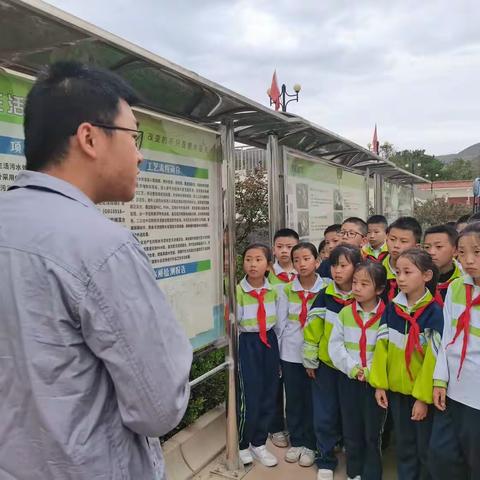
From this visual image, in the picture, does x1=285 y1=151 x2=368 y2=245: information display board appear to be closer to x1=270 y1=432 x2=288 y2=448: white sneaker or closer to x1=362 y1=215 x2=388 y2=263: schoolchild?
x1=362 y1=215 x2=388 y2=263: schoolchild

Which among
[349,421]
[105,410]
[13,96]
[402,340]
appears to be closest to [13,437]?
[105,410]

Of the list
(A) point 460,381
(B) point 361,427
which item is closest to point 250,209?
(B) point 361,427

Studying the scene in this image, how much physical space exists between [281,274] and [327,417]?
109cm

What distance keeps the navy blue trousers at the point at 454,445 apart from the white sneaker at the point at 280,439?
1.19m

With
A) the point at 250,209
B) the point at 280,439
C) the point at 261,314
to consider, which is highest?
the point at 250,209

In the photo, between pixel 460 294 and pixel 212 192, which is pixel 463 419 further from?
pixel 212 192

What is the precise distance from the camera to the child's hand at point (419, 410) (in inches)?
93.9

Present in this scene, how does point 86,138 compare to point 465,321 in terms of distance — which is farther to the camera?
point 465,321

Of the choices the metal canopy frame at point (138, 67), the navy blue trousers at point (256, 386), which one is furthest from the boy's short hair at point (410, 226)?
the navy blue trousers at point (256, 386)

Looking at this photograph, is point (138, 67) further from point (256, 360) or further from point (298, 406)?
point (298, 406)

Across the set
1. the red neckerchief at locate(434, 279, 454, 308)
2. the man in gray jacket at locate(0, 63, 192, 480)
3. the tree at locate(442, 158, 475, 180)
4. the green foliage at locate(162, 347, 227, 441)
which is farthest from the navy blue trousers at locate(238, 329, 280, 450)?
the tree at locate(442, 158, 475, 180)

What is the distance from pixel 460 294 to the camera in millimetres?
2318

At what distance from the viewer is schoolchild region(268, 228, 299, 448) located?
3301 mm

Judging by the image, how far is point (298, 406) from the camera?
315 centimetres
